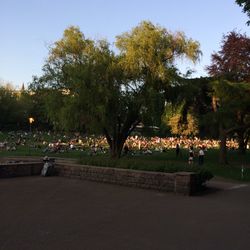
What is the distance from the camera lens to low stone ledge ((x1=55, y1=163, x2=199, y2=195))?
1631 centimetres

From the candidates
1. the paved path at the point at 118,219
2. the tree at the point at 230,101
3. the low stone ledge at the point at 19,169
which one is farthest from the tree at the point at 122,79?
the paved path at the point at 118,219

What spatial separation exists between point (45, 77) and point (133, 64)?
7585 millimetres

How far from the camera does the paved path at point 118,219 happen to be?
9133mm

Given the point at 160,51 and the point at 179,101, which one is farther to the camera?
the point at 179,101

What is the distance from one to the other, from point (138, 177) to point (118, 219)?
6.37m

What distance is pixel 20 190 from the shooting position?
16.5 m

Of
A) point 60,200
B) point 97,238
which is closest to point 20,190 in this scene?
point 60,200

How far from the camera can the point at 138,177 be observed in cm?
1783

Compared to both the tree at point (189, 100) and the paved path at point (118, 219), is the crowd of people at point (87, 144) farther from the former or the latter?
the paved path at point (118, 219)

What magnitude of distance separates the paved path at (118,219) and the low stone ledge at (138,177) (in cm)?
57

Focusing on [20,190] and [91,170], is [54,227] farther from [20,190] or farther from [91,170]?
[91,170]

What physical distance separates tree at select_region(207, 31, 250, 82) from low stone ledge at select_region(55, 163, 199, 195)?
1654cm

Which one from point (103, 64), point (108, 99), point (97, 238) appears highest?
point (103, 64)

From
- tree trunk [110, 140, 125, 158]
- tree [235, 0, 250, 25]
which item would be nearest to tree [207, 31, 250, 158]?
tree trunk [110, 140, 125, 158]
